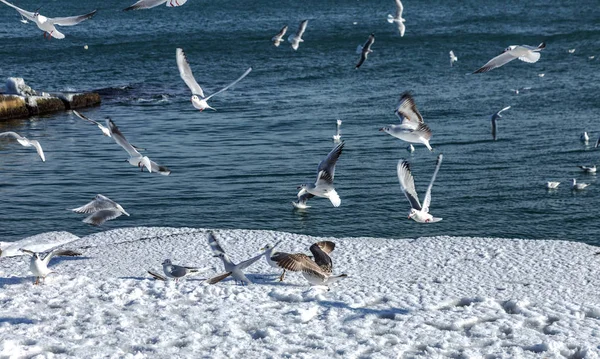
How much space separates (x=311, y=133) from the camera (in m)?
24.9

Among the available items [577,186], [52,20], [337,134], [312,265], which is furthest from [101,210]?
[337,134]

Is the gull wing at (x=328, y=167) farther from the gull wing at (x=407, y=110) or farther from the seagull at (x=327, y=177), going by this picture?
the gull wing at (x=407, y=110)

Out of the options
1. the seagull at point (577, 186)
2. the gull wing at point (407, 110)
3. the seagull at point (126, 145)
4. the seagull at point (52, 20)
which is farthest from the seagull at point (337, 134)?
the seagull at point (52, 20)

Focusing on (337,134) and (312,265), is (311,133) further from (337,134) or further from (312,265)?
(312,265)

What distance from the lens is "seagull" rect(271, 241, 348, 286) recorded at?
960 centimetres

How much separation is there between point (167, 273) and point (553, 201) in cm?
1010

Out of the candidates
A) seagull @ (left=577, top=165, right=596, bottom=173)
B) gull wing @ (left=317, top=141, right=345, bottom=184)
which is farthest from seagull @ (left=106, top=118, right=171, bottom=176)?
seagull @ (left=577, top=165, right=596, bottom=173)

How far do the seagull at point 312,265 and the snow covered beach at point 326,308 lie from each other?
16 centimetres

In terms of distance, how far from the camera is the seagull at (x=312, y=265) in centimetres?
960

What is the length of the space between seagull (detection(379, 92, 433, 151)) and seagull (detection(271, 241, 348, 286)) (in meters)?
1.69

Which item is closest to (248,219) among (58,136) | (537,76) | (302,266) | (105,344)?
(302,266)

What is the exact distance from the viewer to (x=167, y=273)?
10227 mm

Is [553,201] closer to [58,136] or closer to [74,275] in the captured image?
[74,275]

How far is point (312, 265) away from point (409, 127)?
2.16m
